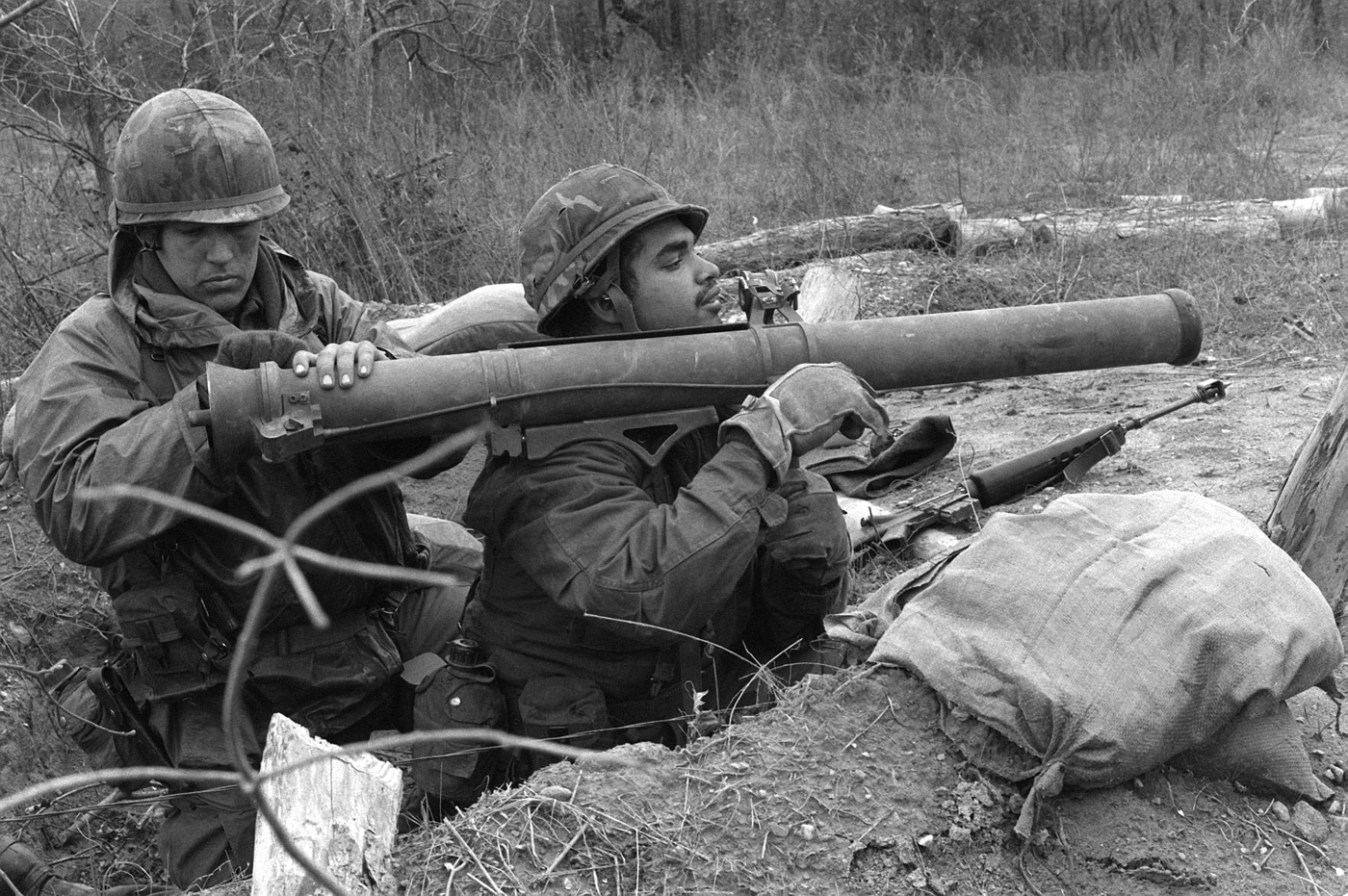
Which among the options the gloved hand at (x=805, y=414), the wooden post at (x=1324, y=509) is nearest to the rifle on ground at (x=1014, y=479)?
the wooden post at (x=1324, y=509)

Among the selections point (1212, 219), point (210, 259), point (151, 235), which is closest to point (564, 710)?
point (210, 259)

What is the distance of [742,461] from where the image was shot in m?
2.88

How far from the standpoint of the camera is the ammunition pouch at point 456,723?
3.31 meters

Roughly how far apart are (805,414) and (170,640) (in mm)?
1925

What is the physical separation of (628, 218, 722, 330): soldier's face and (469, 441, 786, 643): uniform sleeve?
41 centimetres

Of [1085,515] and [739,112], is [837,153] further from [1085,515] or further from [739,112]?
[1085,515]

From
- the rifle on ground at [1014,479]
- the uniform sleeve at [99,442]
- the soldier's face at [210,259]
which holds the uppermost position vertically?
the soldier's face at [210,259]

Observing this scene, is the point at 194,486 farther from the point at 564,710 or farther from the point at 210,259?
the point at 564,710

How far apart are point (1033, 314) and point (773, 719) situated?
45.2 inches

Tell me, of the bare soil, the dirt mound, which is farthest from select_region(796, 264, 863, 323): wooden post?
the dirt mound

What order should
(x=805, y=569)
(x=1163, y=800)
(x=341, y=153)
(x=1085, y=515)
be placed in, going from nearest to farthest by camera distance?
(x=1163, y=800) < (x=1085, y=515) < (x=805, y=569) < (x=341, y=153)

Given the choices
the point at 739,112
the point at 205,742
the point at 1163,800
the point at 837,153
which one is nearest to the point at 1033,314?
the point at 1163,800

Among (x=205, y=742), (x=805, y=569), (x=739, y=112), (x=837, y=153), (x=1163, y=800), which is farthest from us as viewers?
(x=739, y=112)

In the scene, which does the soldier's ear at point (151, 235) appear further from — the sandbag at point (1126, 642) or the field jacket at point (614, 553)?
the sandbag at point (1126, 642)
